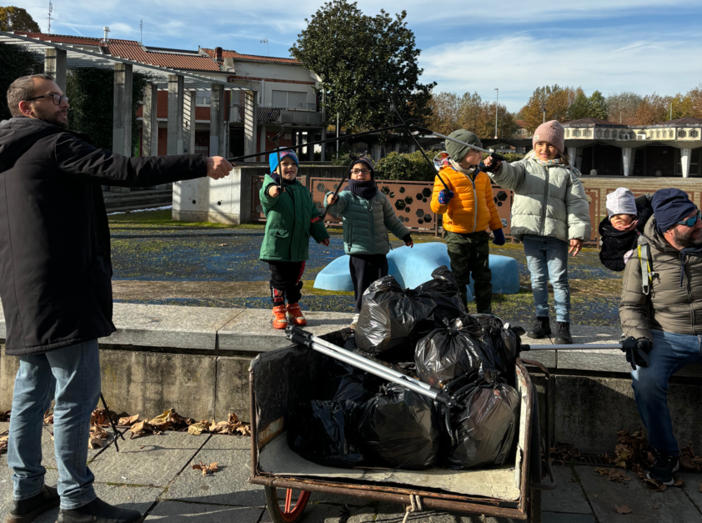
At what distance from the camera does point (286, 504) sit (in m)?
3.08

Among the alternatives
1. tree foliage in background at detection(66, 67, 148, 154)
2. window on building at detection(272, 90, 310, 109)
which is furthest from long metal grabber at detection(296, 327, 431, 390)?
window on building at detection(272, 90, 310, 109)

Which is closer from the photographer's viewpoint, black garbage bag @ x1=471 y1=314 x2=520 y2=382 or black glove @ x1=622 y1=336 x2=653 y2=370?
black garbage bag @ x1=471 y1=314 x2=520 y2=382

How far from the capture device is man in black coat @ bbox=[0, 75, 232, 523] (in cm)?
277

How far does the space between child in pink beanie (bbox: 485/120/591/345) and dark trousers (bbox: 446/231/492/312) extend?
483 mm

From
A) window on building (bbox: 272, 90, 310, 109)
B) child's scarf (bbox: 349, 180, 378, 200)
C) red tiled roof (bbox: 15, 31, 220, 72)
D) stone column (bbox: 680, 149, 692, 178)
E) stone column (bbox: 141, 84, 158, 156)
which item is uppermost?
red tiled roof (bbox: 15, 31, 220, 72)

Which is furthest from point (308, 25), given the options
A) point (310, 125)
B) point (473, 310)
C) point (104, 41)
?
point (473, 310)

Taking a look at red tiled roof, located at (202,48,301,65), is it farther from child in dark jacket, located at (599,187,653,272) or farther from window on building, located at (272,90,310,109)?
child in dark jacket, located at (599,187,653,272)

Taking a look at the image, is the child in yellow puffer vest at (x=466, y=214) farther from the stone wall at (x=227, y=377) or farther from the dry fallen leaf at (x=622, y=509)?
the dry fallen leaf at (x=622, y=509)

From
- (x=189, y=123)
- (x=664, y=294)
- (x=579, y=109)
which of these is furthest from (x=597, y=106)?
(x=664, y=294)

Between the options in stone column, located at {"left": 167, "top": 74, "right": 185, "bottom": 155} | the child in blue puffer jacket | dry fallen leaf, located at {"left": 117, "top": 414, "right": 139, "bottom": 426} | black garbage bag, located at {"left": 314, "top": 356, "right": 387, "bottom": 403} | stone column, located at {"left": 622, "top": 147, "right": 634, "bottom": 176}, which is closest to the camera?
black garbage bag, located at {"left": 314, "top": 356, "right": 387, "bottom": 403}

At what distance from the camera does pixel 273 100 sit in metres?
56.4

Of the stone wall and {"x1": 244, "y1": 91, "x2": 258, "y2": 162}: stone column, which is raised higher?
Answer: {"x1": 244, "y1": 91, "x2": 258, "y2": 162}: stone column

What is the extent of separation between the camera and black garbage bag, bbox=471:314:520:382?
10.5 feet

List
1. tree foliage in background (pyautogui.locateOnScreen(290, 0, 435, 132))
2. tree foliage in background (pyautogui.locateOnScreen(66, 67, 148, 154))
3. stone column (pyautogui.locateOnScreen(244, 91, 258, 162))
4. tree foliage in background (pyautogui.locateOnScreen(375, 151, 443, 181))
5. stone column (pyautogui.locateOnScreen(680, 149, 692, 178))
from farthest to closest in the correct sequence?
1. stone column (pyautogui.locateOnScreen(680, 149, 692, 178))
2. tree foliage in background (pyautogui.locateOnScreen(290, 0, 435, 132))
3. stone column (pyautogui.locateOnScreen(244, 91, 258, 162))
4. tree foliage in background (pyautogui.locateOnScreen(66, 67, 148, 154))
5. tree foliage in background (pyautogui.locateOnScreen(375, 151, 443, 181))
